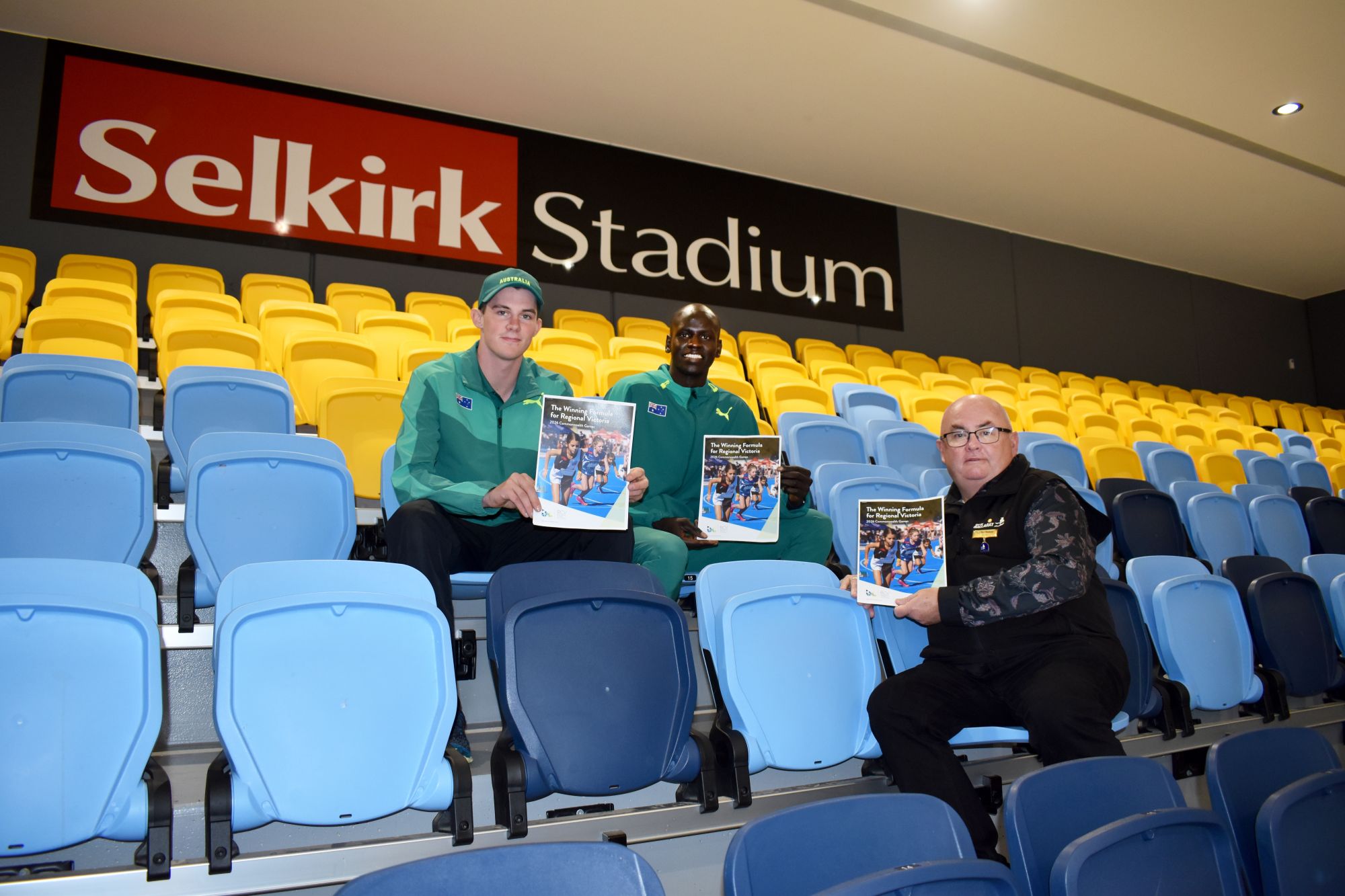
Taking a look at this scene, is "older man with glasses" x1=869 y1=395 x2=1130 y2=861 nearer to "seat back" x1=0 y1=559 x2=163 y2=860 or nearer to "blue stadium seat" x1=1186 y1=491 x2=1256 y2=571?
"seat back" x1=0 y1=559 x2=163 y2=860

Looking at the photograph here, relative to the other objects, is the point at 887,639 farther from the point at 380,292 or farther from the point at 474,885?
the point at 380,292

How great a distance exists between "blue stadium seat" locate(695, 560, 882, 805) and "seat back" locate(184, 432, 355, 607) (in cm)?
115

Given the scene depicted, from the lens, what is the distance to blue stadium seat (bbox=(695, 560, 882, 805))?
88.6 inches

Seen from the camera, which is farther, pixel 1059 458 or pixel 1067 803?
pixel 1059 458

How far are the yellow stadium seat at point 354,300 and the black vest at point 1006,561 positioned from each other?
5.00m

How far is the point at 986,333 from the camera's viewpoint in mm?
10516

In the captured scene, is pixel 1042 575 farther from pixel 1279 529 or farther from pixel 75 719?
pixel 1279 529

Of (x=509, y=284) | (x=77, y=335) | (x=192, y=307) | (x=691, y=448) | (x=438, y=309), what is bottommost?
(x=691, y=448)

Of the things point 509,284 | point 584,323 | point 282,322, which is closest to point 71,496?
point 509,284

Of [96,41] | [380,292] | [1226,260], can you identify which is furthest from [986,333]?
[96,41]

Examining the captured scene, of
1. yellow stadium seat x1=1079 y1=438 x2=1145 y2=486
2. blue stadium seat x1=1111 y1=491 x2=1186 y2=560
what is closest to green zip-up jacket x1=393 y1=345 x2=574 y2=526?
blue stadium seat x1=1111 y1=491 x2=1186 y2=560

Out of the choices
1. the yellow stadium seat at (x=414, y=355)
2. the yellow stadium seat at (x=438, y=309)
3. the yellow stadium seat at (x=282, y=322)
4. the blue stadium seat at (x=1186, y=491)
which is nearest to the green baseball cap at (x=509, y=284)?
the yellow stadium seat at (x=414, y=355)

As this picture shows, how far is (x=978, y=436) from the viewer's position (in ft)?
8.86

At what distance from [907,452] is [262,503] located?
10.3 ft
